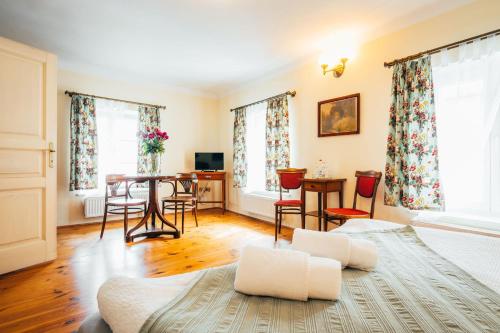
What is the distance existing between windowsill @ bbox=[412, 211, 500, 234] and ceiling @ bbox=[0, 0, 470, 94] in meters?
1.96

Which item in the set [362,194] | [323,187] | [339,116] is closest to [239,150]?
[339,116]

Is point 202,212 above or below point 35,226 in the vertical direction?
below

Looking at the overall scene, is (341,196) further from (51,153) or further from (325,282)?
(51,153)

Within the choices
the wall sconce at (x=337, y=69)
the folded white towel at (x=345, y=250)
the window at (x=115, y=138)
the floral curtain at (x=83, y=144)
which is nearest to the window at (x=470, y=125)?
the wall sconce at (x=337, y=69)

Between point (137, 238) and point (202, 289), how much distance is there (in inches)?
124

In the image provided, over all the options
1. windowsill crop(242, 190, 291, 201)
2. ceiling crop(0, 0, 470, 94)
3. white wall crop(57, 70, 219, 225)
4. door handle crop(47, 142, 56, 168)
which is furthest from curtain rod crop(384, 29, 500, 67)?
white wall crop(57, 70, 219, 225)

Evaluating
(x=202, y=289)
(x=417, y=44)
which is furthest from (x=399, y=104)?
(x=202, y=289)

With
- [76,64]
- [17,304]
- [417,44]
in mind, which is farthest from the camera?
[76,64]

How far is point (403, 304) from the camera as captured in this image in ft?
2.20

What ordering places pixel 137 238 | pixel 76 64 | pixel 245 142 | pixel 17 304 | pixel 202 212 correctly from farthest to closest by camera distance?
pixel 202 212 < pixel 245 142 < pixel 76 64 < pixel 137 238 < pixel 17 304

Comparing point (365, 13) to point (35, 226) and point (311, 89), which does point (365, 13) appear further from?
point (35, 226)

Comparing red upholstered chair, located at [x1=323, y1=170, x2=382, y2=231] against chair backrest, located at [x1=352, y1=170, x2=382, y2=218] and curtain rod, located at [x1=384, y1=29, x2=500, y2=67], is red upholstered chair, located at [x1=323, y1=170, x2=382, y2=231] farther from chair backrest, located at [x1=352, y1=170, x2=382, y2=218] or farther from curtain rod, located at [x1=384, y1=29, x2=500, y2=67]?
curtain rod, located at [x1=384, y1=29, x2=500, y2=67]

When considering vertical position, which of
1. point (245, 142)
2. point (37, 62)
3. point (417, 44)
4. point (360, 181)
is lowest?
point (360, 181)

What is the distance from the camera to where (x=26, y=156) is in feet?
8.17
